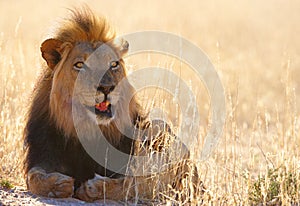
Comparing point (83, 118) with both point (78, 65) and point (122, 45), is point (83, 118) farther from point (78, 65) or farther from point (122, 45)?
point (122, 45)

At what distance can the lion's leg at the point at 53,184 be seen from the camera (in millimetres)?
4945

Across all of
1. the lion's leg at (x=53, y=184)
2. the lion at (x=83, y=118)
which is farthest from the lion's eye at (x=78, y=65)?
the lion's leg at (x=53, y=184)

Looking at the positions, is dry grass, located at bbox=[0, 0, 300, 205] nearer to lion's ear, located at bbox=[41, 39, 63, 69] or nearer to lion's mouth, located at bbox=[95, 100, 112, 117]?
lion's ear, located at bbox=[41, 39, 63, 69]

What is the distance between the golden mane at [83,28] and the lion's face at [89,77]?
0.17ft

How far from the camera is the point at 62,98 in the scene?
16.9ft

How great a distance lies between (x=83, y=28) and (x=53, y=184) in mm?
1233

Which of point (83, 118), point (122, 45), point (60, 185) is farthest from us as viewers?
point (122, 45)

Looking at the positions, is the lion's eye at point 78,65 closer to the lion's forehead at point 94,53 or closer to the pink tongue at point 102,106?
the lion's forehead at point 94,53

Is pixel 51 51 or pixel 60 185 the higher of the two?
pixel 51 51

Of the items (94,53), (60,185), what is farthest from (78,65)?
(60,185)

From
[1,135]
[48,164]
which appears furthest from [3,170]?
[48,164]

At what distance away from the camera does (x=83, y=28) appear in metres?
5.29

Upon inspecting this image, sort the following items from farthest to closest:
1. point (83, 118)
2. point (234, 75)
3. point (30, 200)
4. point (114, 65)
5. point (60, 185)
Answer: point (234, 75) < point (114, 65) < point (83, 118) < point (60, 185) < point (30, 200)

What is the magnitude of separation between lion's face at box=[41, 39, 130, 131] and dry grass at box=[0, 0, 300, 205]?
0.47 metres
